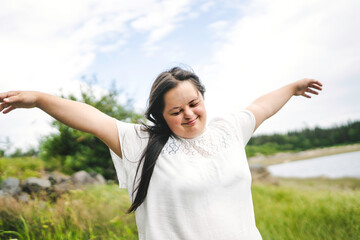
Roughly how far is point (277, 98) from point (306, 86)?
34 cm

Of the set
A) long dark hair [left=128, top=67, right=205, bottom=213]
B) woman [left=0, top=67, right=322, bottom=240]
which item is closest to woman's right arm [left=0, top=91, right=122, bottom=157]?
woman [left=0, top=67, right=322, bottom=240]

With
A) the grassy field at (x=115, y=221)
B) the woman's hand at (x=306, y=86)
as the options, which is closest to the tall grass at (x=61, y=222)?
the grassy field at (x=115, y=221)

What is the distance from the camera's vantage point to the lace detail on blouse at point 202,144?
1.68 meters

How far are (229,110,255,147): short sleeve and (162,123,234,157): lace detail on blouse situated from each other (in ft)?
0.34

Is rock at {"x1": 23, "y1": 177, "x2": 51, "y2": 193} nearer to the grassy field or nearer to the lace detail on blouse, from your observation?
the grassy field

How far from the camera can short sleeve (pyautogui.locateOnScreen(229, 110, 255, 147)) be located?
189cm

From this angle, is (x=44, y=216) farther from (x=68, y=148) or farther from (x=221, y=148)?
(x=68, y=148)

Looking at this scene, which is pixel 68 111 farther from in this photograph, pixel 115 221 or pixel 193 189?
pixel 115 221

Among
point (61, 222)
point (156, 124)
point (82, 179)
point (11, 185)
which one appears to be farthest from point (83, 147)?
point (156, 124)

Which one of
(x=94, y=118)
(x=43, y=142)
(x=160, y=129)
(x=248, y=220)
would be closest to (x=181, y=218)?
(x=248, y=220)

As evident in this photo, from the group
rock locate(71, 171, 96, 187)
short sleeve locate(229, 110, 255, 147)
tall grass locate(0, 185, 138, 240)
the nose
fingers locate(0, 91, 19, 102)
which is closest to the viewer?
fingers locate(0, 91, 19, 102)

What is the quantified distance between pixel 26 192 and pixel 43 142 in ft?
12.5

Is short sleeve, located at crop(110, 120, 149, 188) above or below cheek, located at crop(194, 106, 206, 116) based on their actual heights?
below

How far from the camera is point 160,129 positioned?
5.92 feet
